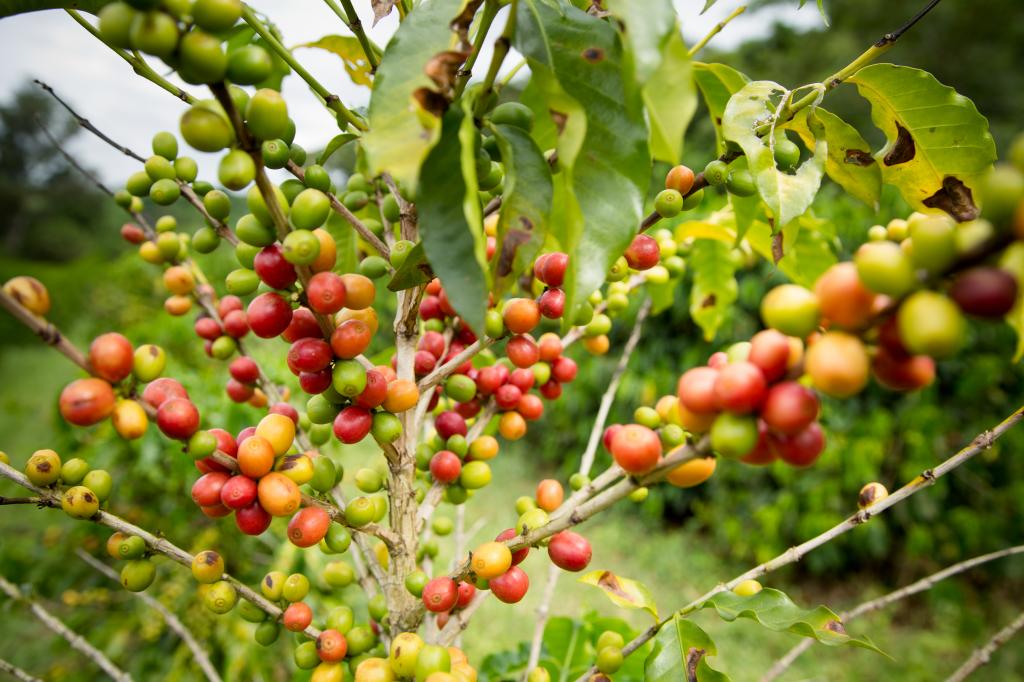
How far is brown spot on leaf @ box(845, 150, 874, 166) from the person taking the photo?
2.44ft

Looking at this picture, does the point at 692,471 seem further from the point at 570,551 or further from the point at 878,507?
the point at 878,507

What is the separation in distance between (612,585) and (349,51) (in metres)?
0.89

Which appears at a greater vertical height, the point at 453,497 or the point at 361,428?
the point at 361,428

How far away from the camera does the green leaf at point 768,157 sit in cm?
62

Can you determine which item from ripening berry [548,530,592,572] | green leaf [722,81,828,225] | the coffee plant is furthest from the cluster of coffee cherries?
ripening berry [548,530,592,572]

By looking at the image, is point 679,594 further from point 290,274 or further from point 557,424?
point 290,274

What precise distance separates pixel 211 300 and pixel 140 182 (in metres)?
0.28

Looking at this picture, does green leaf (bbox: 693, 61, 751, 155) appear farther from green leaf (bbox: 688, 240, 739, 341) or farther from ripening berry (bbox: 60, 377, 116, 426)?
ripening berry (bbox: 60, 377, 116, 426)

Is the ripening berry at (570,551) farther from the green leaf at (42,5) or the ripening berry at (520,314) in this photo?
the green leaf at (42,5)

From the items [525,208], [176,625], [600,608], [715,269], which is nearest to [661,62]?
[525,208]

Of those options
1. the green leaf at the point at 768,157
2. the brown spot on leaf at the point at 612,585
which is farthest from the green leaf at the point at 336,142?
the brown spot on leaf at the point at 612,585

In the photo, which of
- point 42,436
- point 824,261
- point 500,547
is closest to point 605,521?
point 824,261

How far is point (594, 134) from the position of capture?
1.72ft

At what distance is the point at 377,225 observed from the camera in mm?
915
